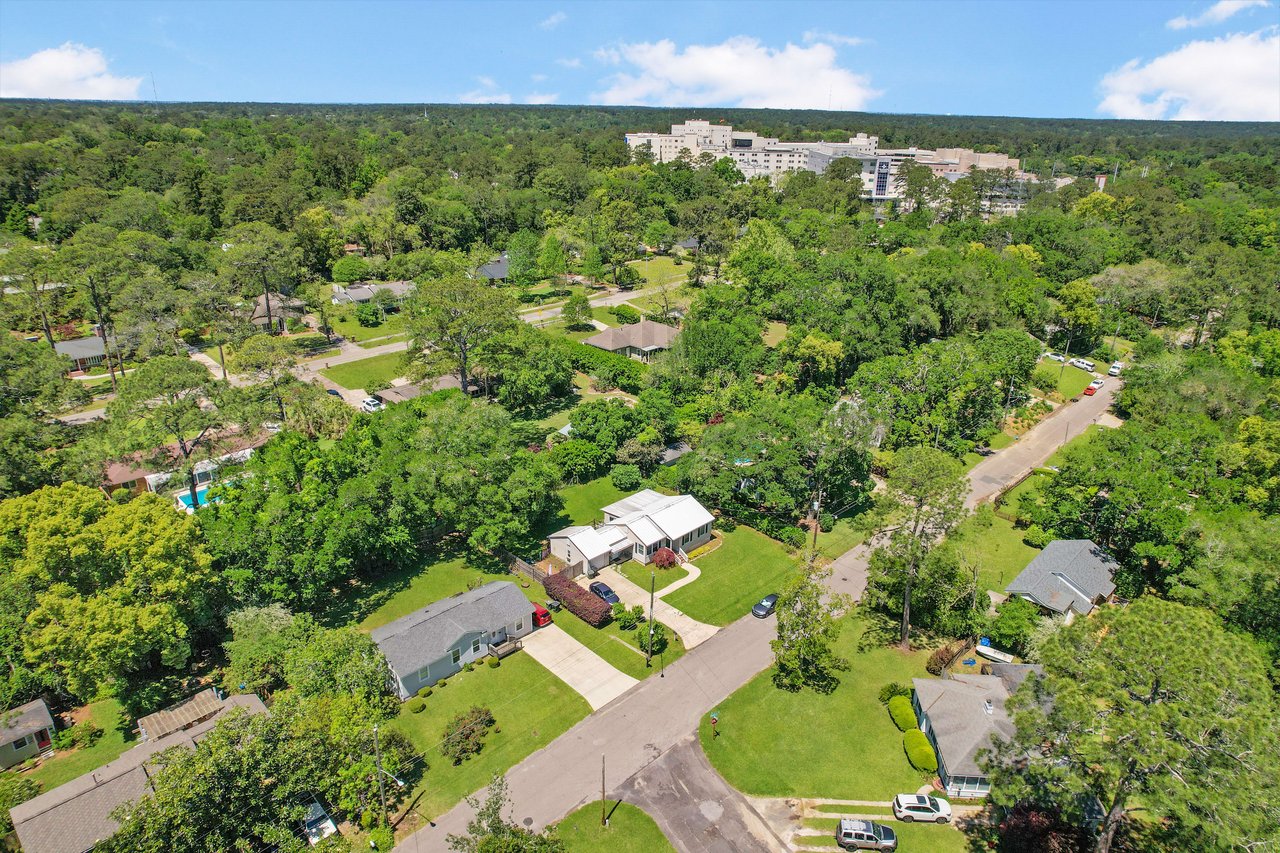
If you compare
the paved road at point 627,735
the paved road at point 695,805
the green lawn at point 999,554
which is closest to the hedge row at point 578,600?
the paved road at point 627,735

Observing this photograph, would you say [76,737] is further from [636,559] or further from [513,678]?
[636,559]

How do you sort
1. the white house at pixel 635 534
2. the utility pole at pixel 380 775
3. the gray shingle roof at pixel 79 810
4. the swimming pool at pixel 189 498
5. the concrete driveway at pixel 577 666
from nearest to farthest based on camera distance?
1. the gray shingle roof at pixel 79 810
2. the utility pole at pixel 380 775
3. the concrete driveway at pixel 577 666
4. the white house at pixel 635 534
5. the swimming pool at pixel 189 498

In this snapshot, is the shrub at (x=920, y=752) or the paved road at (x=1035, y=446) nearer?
the shrub at (x=920, y=752)

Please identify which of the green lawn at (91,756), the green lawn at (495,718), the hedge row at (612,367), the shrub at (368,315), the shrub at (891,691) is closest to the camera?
the green lawn at (495,718)

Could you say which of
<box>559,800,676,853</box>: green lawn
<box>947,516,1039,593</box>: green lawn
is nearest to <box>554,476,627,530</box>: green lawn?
<box>559,800,676,853</box>: green lawn

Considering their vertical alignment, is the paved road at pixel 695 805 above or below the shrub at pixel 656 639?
below

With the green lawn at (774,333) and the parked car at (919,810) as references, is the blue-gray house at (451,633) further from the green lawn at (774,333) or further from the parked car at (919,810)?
the green lawn at (774,333)

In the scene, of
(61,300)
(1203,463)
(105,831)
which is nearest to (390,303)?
(61,300)
